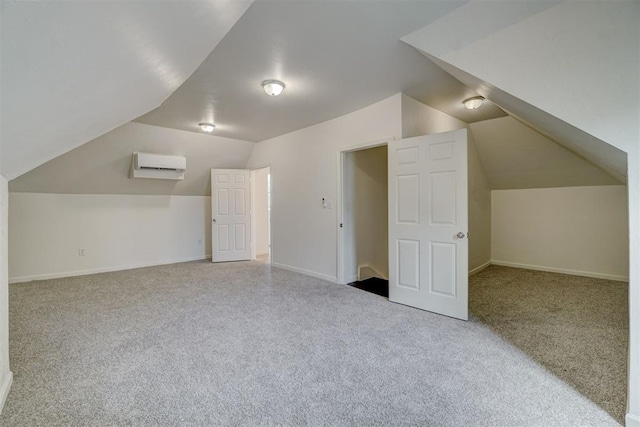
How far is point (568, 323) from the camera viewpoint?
282 cm

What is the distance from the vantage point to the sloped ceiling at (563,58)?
1523 mm

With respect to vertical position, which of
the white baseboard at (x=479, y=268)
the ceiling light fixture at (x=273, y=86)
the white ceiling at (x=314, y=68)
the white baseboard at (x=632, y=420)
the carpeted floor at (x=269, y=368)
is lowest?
the carpeted floor at (x=269, y=368)

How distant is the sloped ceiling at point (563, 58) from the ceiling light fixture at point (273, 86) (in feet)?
4.73

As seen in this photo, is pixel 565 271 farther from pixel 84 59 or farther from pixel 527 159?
pixel 84 59

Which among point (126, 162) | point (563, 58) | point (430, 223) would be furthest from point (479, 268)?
point (126, 162)

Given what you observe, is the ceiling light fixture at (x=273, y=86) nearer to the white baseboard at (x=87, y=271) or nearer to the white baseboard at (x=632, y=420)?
the white baseboard at (x=632, y=420)

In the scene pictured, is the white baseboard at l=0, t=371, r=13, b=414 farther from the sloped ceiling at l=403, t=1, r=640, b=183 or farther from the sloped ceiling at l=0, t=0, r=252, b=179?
the sloped ceiling at l=403, t=1, r=640, b=183

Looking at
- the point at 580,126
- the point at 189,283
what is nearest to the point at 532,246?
the point at 580,126

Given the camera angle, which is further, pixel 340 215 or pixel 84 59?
pixel 340 215

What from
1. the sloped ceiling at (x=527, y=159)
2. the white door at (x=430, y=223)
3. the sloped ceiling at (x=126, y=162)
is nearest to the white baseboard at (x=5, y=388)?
the white door at (x=430, y=223)

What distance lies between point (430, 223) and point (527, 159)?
Answer: 2858mm

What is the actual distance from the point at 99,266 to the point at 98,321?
2846 millimetres

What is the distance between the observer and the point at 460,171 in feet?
9.60

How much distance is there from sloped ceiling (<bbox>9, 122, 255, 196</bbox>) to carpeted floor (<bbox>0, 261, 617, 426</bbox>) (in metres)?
2.06
